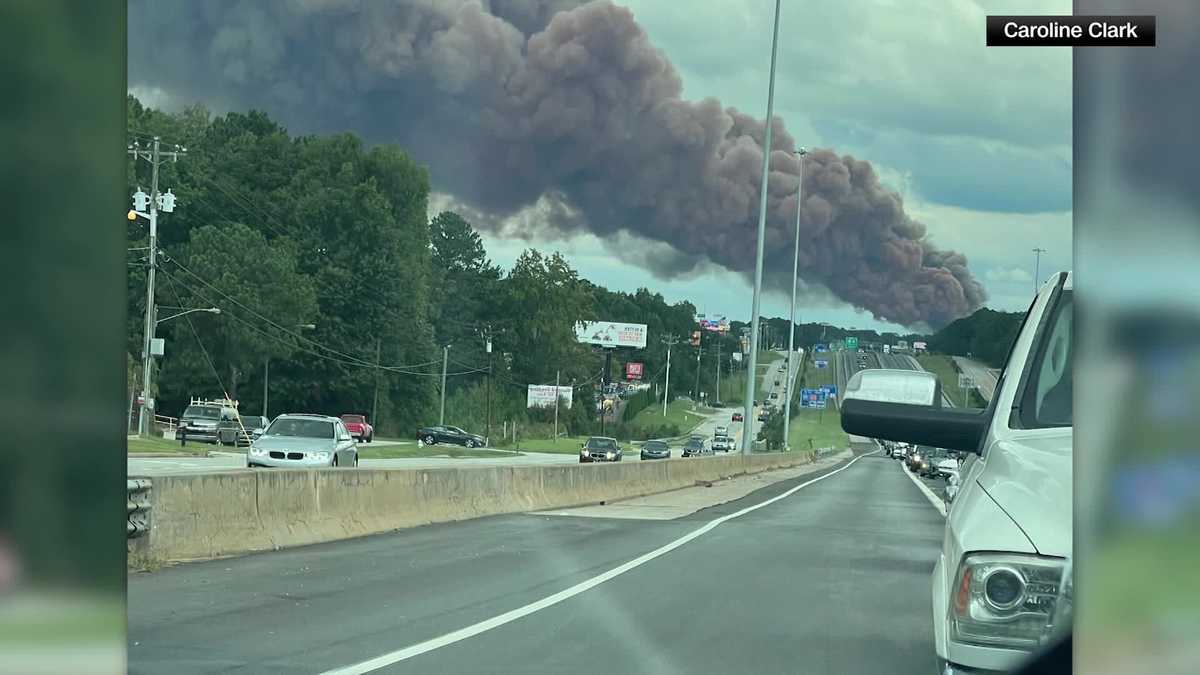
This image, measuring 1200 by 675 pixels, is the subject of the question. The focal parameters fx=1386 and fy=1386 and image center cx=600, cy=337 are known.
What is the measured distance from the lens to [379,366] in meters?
19.5

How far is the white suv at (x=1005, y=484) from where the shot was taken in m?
2.50

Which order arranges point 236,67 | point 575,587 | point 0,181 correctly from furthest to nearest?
point 575,587 < point 236,67 < point 0,181

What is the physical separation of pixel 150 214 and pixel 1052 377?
2562 millimetres

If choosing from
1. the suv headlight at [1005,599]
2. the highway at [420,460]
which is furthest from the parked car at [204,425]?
the suv headlight at [1005,599]

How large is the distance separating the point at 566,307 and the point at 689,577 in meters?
17.3

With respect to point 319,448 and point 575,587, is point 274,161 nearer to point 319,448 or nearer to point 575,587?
point 319,448

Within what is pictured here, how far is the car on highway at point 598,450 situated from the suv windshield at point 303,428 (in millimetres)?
34246

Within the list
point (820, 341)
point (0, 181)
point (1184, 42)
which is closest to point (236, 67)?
point (820, 341)

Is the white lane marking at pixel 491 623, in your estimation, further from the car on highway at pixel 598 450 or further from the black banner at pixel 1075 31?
the car on highway at pixel 598 450

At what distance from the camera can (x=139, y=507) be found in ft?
41.2

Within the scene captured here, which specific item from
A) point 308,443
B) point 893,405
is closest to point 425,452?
point 308,443

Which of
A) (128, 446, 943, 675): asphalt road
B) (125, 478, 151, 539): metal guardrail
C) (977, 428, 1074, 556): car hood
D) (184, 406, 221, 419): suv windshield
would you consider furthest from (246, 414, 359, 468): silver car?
(184, 406, 221, 419): suv windshield

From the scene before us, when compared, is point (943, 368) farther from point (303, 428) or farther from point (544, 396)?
point (544, 396)

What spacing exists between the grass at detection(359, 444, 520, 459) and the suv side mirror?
22632 mm
